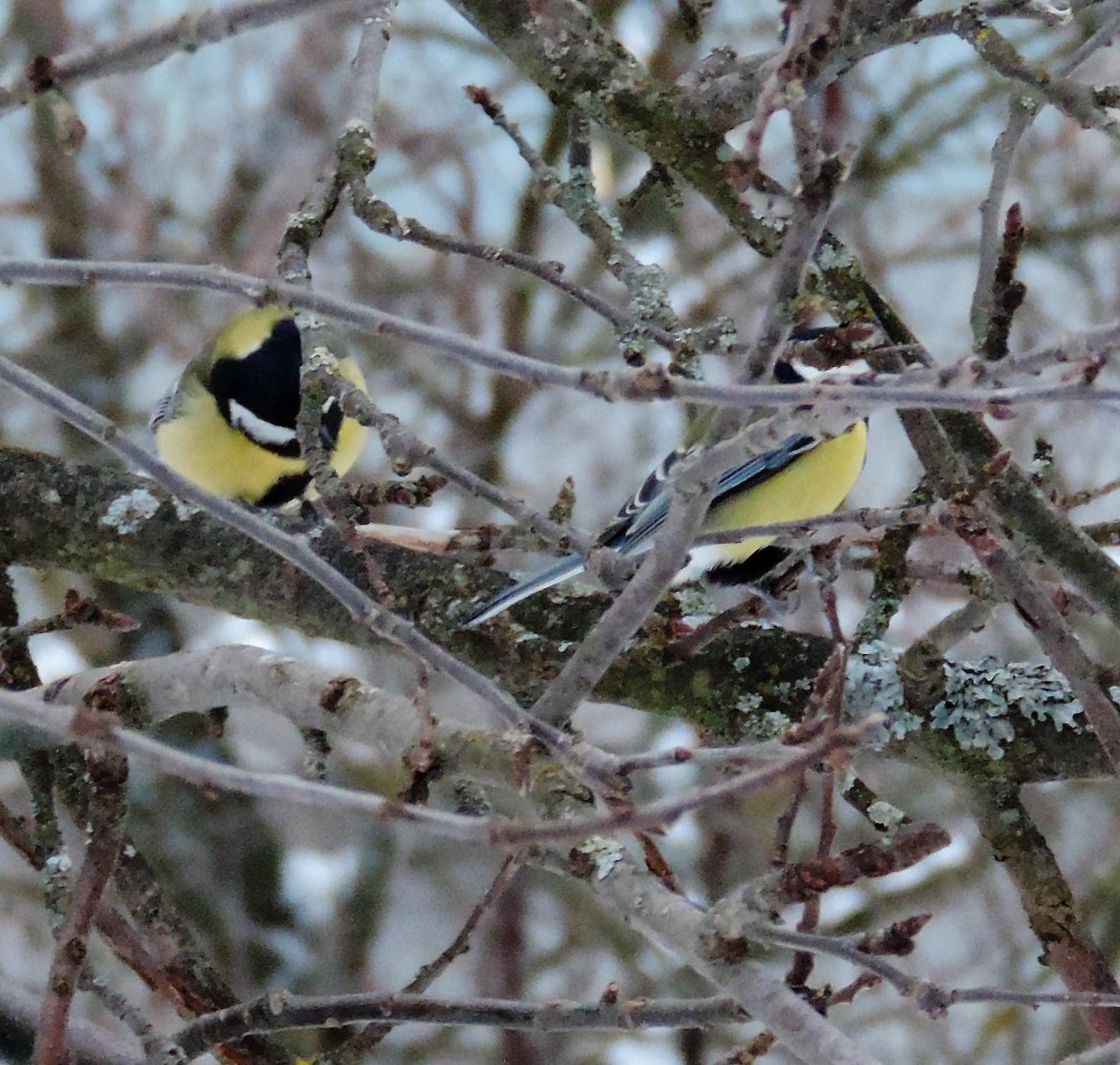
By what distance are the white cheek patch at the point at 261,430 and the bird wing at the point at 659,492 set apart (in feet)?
2.51

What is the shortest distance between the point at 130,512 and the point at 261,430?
924 millimetres

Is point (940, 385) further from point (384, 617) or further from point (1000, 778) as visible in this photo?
point (1000, 778)

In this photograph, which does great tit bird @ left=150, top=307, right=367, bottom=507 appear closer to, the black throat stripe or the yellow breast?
the black throat stripe

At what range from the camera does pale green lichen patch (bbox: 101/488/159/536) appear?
198 cm

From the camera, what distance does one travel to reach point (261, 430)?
289 centimetres

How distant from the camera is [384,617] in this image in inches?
45.0

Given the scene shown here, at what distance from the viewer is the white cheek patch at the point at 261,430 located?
287cm

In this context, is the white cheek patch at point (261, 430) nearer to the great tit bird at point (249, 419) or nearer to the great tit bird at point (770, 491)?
the great tit bird at point (249, 419)

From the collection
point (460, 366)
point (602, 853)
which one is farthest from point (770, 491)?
point (460, 366)

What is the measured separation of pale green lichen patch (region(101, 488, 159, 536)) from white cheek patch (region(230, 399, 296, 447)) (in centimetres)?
85

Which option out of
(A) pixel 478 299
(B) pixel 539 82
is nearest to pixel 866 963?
(B) pixel 539 82

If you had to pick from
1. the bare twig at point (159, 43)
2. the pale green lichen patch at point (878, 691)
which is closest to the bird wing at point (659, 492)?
the pale green lichen patch at point (878, 691)

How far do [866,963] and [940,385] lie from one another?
41 cm

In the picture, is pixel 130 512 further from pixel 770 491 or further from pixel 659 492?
pixel 770 491
